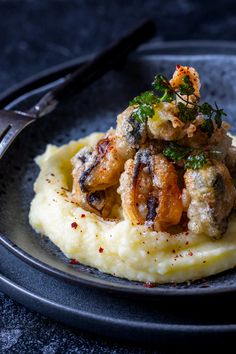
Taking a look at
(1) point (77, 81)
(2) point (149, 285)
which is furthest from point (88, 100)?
(2) point (149, 285)

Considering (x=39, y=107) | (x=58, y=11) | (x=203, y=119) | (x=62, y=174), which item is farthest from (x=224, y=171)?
(x=58, y=11)

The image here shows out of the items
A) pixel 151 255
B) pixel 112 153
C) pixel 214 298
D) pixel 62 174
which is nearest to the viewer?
pixel 214 298

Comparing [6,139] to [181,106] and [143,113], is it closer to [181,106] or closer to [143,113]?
[143,113]

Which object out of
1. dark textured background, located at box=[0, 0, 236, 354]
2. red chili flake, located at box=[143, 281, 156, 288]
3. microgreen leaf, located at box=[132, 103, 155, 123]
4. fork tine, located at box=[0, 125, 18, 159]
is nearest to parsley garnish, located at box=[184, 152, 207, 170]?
microgreen leaf, located at box=[132, 103, 155, 123]

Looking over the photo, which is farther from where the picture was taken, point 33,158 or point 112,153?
point 33,158

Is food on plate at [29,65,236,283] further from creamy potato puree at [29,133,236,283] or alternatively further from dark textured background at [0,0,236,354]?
dark textured background at [0,0,236,354]

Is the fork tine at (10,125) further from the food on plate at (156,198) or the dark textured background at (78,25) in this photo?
the dark textured background at (78,25)

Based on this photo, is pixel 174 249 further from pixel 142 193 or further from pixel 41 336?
pixel 41 336
